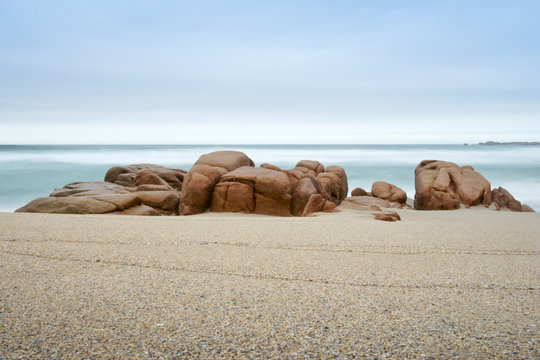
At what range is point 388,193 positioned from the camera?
13.8 meters

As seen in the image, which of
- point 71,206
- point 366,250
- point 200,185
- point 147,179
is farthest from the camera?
point 147,179

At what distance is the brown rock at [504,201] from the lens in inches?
435

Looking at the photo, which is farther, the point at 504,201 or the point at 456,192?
the point at 456,192

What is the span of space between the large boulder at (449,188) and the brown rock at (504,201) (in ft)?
0.77

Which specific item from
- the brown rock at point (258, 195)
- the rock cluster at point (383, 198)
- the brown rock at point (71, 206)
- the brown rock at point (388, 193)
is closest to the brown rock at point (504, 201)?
the rock cluster at point (383, 198)

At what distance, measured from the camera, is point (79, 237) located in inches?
203

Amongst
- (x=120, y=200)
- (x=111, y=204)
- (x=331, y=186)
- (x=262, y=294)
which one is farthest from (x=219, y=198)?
(x=262, y=294)

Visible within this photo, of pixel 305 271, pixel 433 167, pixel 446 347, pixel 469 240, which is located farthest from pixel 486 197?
pixel 446 347

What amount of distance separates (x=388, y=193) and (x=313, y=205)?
227 inches

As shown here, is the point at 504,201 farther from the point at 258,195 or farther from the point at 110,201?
the point at 110,201

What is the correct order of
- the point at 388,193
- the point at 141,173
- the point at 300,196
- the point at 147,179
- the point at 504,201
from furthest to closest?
the point at 388,193, the point at 141,173, the point at 147,179, the point at 504,201, the point at 300,196

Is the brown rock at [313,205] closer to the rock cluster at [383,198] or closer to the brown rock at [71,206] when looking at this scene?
the rock cluster at [383,198]

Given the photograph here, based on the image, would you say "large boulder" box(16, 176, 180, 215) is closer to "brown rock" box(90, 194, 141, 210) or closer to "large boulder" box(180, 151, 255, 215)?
"brown rock" box(90, 194, 141, 210)

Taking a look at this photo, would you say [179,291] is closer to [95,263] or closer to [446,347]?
[95,263]
